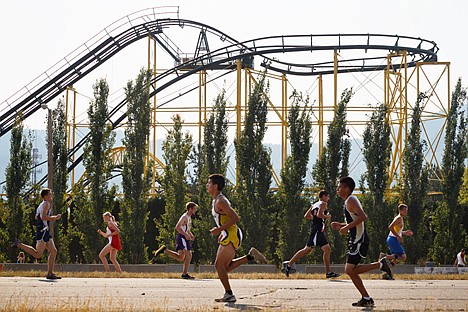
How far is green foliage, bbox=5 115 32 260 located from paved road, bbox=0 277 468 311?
2040cm

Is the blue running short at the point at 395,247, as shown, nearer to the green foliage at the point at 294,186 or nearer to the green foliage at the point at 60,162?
the green foliage at the point at 294,186

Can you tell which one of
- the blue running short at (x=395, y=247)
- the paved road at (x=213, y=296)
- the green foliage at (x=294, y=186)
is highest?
the green foliage at (x=294, y=186)

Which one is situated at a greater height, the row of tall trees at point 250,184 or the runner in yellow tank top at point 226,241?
the row of tall trees at point 250,184

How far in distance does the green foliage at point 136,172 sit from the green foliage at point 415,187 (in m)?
11.4

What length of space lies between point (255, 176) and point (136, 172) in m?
5.32

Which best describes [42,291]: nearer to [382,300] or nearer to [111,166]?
[382,300]

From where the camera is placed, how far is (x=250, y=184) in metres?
39.7

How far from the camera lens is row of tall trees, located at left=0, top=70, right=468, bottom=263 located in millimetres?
38312

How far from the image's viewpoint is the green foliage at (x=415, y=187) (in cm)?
3872

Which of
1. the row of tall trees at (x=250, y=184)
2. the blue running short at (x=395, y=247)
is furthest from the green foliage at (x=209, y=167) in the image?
the blue running short at (x=395, y=247)

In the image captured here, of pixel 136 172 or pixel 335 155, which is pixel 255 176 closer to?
pixel 335 155

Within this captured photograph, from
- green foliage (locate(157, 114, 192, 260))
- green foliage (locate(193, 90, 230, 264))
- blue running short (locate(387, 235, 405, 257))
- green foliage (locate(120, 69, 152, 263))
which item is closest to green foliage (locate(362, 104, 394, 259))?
green foliage (locate(193, 90, 230, 264))

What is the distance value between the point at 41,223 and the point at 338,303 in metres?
9.40

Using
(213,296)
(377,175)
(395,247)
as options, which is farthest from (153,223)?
(213,296)
